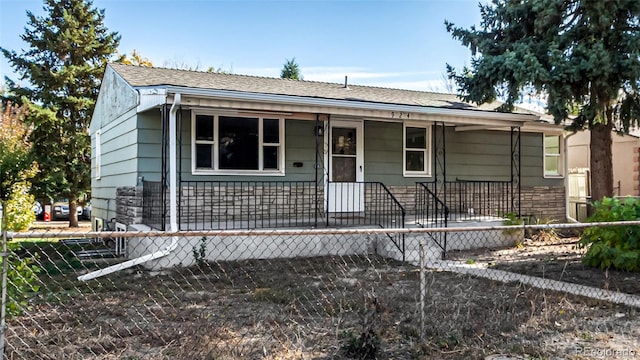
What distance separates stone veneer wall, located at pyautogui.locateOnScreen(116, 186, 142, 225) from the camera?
9203 millimetres

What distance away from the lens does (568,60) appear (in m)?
9.13

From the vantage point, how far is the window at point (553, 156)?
44.1 ft

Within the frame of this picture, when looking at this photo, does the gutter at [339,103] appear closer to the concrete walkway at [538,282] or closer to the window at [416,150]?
the window at [416,150]

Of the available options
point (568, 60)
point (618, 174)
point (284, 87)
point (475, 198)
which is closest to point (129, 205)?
point (284, 87)

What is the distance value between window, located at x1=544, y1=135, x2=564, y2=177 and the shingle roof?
6.57 feet

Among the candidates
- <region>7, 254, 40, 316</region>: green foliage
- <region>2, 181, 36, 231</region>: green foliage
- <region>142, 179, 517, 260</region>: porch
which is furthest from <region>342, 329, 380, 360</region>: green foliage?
<region>2, 181, 36, 231</region>: green foliage

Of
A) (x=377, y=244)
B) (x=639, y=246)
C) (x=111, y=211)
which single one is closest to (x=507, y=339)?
(x=639, y=246)

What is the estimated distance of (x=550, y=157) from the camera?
44.8 feet

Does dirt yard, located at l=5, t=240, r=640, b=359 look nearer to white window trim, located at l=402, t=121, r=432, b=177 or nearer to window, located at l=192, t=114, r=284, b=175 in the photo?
window, located at l=192, t=114, r=284, b=175

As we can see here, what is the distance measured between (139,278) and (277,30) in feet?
52.9

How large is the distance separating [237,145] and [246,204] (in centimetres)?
120

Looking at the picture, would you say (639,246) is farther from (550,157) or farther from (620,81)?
(550,157)

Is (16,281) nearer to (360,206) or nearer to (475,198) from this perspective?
(360,206)

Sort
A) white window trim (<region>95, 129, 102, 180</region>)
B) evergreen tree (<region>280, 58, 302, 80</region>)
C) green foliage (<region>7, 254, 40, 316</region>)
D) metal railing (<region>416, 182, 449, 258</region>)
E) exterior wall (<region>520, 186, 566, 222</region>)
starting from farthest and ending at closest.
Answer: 1. evergreen tree (<region>280, 58, 302, 80</region>)
2. white window trim (<region>95, 129, 102, 180</region>)
3. exterior wall (<region>520, 186, 566, 222</region>)
4. metal railing (<region>416, 182, 449, 258</region>)
5. green foliage (<region>7, 254, 40, 316</region>)
